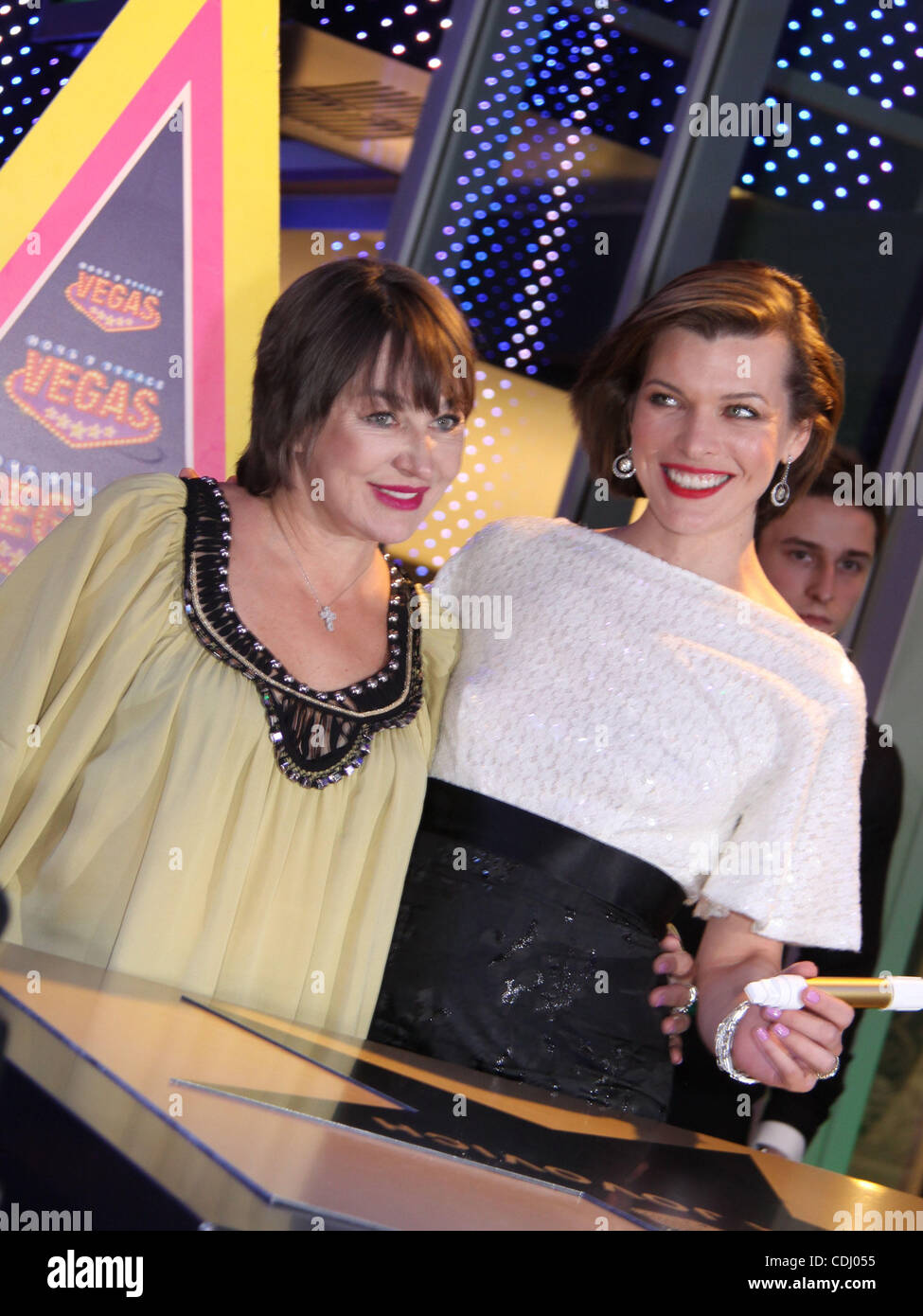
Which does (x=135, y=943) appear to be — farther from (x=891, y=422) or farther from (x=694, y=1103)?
(x=891, y=422)

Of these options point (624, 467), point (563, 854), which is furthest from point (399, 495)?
point (563, 854)

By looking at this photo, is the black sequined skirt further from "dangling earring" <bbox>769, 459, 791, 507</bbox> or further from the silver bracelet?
"dangling earring" <bbox>769, 459, 791, 507</bbox>

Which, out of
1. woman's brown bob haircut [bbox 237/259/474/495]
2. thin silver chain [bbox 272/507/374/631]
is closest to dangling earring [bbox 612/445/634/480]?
woman's brown bob haircut [bbox 237/259/474/495]

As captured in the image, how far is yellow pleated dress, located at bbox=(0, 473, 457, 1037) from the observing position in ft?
5.10

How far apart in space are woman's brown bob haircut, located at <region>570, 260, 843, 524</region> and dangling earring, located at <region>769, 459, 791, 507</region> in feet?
0.04

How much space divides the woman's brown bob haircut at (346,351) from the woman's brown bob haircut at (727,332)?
25cm

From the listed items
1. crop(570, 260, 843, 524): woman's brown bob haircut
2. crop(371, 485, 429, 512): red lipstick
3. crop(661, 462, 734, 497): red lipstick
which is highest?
crop(570, 260, 843, 524): woman's brown bob haircut

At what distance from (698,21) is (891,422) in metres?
1.07

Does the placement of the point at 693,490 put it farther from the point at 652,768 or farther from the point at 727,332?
the point at 652,768

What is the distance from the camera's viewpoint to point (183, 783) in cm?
157

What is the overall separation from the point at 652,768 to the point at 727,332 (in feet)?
2.01

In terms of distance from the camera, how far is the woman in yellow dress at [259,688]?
5.12ft

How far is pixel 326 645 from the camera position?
1.74m
